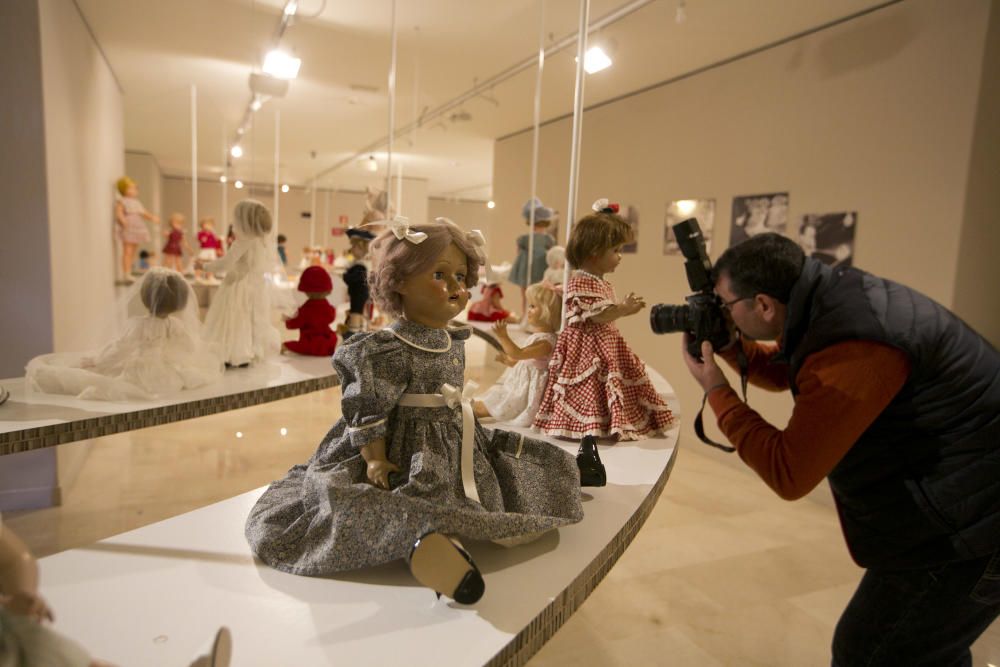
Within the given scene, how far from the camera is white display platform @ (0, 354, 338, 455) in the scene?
6.29ft

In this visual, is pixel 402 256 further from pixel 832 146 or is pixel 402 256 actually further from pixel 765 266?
pixel 832 146

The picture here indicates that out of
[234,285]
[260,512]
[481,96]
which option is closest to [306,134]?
[481,96]

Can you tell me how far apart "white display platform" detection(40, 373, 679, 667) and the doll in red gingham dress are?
2.22 ft

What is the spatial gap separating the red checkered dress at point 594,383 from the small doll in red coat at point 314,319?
5.62 feet

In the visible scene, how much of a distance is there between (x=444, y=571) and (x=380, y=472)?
0.95ft

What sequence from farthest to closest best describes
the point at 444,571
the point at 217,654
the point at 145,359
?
the point at 145,359
the point at 444,571
the point at 217,654

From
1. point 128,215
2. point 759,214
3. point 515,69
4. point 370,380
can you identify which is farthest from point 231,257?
point 128,215

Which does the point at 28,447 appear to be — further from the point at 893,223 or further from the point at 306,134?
the point at 306,134

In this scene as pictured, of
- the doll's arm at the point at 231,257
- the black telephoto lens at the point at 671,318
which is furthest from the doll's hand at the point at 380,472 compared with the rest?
the doll's arm at the point at 231,257

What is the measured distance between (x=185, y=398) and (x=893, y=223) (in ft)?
12.5

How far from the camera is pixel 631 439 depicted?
204 cm

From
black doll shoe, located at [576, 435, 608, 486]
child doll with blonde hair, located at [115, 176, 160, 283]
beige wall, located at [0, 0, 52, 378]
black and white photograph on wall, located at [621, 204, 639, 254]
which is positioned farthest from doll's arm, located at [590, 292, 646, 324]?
child doll with blonde hair, located at [115, 176, 160, 283]

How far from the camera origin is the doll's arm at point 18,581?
2.08ft

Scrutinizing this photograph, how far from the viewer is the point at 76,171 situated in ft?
13.7
